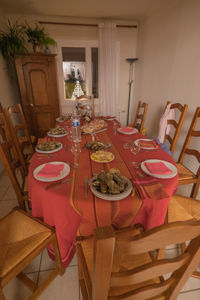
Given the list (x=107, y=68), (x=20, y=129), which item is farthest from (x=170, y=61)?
(x=20, y=129)

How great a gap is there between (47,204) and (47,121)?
2554 mm

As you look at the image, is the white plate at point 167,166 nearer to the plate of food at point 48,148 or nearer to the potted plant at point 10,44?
the plate of food at point 48,148

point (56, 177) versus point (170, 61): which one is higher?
point (170, 61)

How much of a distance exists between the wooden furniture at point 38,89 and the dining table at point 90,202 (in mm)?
2166

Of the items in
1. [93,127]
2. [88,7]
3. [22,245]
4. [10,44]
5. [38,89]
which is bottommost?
[22,245]

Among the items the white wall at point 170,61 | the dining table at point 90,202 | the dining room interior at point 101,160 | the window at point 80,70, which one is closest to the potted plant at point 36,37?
the dining room interior at point 101,160

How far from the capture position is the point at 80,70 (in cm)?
333

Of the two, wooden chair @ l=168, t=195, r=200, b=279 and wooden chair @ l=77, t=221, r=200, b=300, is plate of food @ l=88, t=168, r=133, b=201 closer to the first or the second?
wooden chair @ l=77, t=221, r=200, b=300

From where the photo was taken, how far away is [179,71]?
2139 millimetres

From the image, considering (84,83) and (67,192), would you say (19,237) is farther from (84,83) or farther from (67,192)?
(84,83)

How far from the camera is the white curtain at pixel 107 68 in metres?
2.96

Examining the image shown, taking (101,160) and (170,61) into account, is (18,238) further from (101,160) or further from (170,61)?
(170,61)

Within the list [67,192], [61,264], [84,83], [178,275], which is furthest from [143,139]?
[84,83]

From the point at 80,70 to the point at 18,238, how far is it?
3414mm
